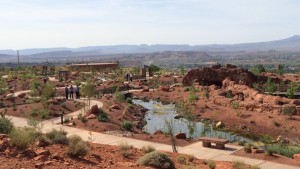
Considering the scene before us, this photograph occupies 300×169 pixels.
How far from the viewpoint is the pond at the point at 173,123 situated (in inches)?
997

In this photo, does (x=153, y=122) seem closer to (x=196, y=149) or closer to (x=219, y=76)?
(x=196, y=149)

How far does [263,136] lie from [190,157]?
10.9m

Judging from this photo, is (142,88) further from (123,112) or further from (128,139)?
(128,139)

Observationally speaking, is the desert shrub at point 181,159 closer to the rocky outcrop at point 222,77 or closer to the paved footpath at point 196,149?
the paved footpath at point 196,149

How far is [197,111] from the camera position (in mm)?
32969

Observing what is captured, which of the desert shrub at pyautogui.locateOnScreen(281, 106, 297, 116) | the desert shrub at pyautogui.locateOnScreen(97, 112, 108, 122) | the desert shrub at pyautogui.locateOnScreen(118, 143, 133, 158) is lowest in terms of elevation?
the desert shrub at pyautogui.locateOnScreen(281, 106, 297, 116)

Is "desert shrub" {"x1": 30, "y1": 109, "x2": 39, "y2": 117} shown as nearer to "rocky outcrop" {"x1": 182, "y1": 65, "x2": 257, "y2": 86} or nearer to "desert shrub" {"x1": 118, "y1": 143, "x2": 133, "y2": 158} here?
"desert shrub" {"x1": 118, "y1": 143, "x2": 133, "y2": 158}

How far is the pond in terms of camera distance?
25.3m

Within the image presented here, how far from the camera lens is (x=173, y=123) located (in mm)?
29266

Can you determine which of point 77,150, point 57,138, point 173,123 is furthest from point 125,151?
point 173,123

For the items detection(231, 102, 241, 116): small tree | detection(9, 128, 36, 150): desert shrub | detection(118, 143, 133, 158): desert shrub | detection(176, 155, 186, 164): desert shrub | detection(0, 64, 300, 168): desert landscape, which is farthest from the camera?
detection(231, 102, 241, 116): small tree

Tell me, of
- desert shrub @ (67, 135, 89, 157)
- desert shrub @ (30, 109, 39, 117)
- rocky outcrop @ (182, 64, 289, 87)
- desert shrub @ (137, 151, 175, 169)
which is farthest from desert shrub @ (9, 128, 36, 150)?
rocky outcrop @ (182, 64, 289, 87)

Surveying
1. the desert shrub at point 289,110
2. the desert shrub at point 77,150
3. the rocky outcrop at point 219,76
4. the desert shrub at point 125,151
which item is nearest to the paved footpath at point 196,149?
the desert shrub at point 125,151

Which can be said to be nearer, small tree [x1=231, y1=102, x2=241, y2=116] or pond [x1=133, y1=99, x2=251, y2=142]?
pond [x1=133, y1=99, x2=251, y2=142]
